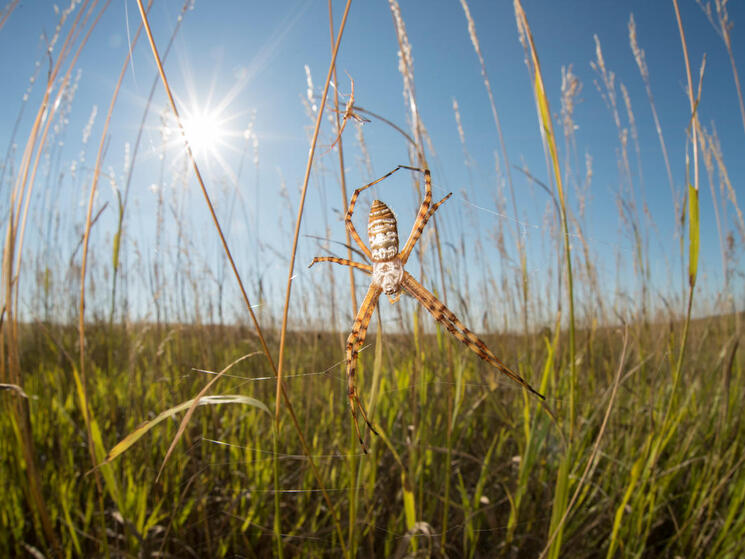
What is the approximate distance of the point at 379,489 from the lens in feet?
7.18

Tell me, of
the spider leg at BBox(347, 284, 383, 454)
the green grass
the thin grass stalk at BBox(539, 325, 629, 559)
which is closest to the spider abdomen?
the spider leg at BBox(347, 284, 383, 454)

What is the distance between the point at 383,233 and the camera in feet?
2.33

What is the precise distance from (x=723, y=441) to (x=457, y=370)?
1.91 meters

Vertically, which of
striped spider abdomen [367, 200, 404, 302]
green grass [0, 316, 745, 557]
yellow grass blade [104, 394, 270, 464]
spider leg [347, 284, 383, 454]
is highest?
striped spider abdomen [367, 200, 404, 302]

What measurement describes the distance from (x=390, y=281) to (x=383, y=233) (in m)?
0.10

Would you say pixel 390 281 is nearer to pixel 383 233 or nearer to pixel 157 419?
pixel 383 233

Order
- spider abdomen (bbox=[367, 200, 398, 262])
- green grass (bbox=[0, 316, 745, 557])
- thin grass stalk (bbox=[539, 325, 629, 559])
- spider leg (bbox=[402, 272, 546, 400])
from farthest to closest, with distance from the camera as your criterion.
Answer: green grass (bbox=[0, 316, 745, 557]) → thin grass stalk (bbox=[539, 325, 629, 559]) → spider leg (bbox=[402, 272, 546, 400]) → spider abdomen (bbox=[367, 200, 398, 262])

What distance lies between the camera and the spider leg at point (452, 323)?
2.67ft

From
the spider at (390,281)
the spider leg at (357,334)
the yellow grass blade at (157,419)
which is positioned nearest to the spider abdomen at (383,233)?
the spider at (390,281)

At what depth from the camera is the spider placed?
0.72 m

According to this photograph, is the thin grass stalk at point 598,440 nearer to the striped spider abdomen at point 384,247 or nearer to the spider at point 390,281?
the spider at point 390,281

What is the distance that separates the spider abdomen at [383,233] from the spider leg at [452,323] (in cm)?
7

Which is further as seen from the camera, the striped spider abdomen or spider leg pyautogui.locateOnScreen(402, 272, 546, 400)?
spider leg pyautogui.locateOnScreen(402, 272, 546, 400)

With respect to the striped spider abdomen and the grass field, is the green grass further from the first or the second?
the striped spider abdomen
